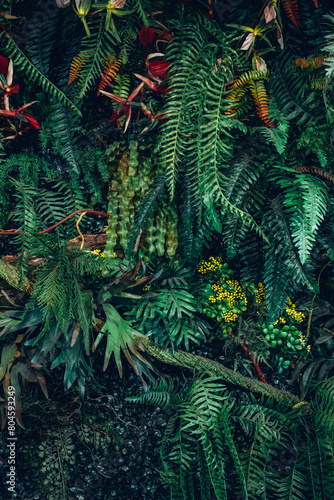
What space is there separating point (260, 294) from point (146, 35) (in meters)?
1.78

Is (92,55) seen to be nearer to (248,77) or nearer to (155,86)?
(155,86)

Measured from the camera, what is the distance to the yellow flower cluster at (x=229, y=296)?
265 cm

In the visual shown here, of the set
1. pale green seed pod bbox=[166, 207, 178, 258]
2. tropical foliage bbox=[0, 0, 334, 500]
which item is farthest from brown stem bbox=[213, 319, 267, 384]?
pale green seed pod bbox=[166, 207, 178, 258]

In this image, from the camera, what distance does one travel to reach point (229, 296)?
8.75 ft

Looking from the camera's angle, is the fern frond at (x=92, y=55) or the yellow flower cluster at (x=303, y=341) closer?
the fern frond at (x=92, y=55)

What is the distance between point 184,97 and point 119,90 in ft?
1.37

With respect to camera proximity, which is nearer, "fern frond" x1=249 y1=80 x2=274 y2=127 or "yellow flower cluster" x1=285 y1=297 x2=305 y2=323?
"fern frond" x1=249 y1=80 x2=274 y2=127

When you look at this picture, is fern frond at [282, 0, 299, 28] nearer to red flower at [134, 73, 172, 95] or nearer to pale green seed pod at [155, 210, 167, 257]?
red flower at [134, 73, 172, 95]

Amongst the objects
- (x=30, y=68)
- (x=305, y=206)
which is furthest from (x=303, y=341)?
(x=30, y=68)

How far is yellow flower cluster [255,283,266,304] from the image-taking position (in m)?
2.72

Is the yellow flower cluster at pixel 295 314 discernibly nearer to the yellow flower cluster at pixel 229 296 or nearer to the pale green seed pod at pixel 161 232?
the yellow flower cluster at pixel 229 296

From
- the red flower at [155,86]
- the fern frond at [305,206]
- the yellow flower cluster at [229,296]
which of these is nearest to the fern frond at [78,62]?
the red flower at [155,86]

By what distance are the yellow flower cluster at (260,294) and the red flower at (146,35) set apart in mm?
1696

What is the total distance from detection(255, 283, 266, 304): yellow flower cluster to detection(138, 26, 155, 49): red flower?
170 centimetres
